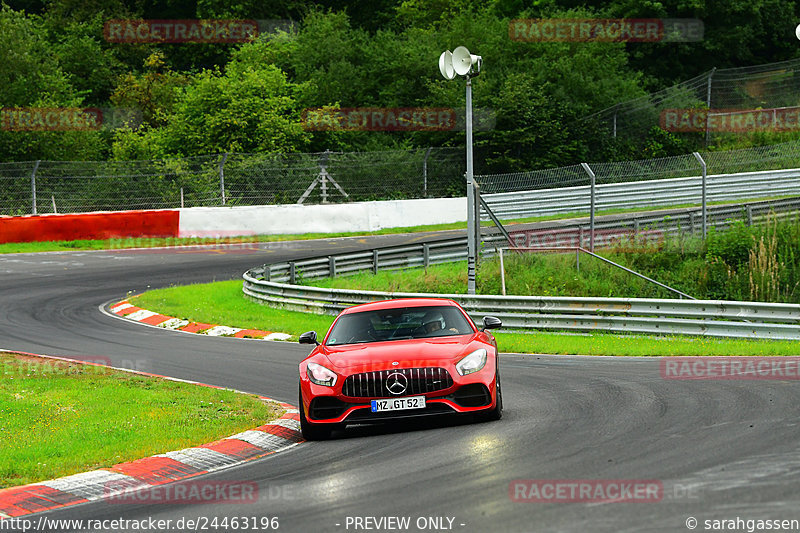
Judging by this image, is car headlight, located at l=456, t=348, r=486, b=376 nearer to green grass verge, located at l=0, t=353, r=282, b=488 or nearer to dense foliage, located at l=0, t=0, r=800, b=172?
green grass verge, located at l=0, t=353, r=282, b=488

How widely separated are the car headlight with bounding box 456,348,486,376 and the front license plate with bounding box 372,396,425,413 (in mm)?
475

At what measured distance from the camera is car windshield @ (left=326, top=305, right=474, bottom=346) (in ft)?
35.7

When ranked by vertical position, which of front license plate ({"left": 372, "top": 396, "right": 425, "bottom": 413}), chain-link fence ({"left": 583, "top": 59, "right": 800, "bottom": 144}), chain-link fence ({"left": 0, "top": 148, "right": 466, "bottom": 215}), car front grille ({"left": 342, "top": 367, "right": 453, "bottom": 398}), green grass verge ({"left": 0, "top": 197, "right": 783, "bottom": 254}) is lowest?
front license plate ({"left": 372, "top": 396, "right": 425, "bottom": 413})

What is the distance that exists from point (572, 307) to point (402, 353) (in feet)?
32.1

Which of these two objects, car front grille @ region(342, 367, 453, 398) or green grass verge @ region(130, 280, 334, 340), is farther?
green grass verge @ region(130, 280, 334, 340)

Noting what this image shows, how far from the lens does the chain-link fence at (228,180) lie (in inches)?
1325

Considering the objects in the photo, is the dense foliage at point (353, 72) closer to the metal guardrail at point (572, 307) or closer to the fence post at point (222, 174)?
the fence post at point (222, 174)

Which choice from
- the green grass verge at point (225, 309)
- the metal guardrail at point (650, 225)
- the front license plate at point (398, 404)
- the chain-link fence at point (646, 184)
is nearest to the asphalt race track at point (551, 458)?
the front license plate at point (398, 404)

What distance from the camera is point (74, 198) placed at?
34000 mm

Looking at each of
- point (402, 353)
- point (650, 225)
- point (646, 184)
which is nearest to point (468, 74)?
point (646, 184)

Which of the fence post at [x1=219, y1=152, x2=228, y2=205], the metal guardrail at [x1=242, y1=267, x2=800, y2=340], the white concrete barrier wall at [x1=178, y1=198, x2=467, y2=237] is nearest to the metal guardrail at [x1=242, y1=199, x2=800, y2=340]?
the metal guardrail at [x1=242, y1=267, x2=800, y2=340]

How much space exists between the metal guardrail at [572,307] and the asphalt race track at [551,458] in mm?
3117

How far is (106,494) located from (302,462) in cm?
166

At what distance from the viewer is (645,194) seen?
28.0 m
